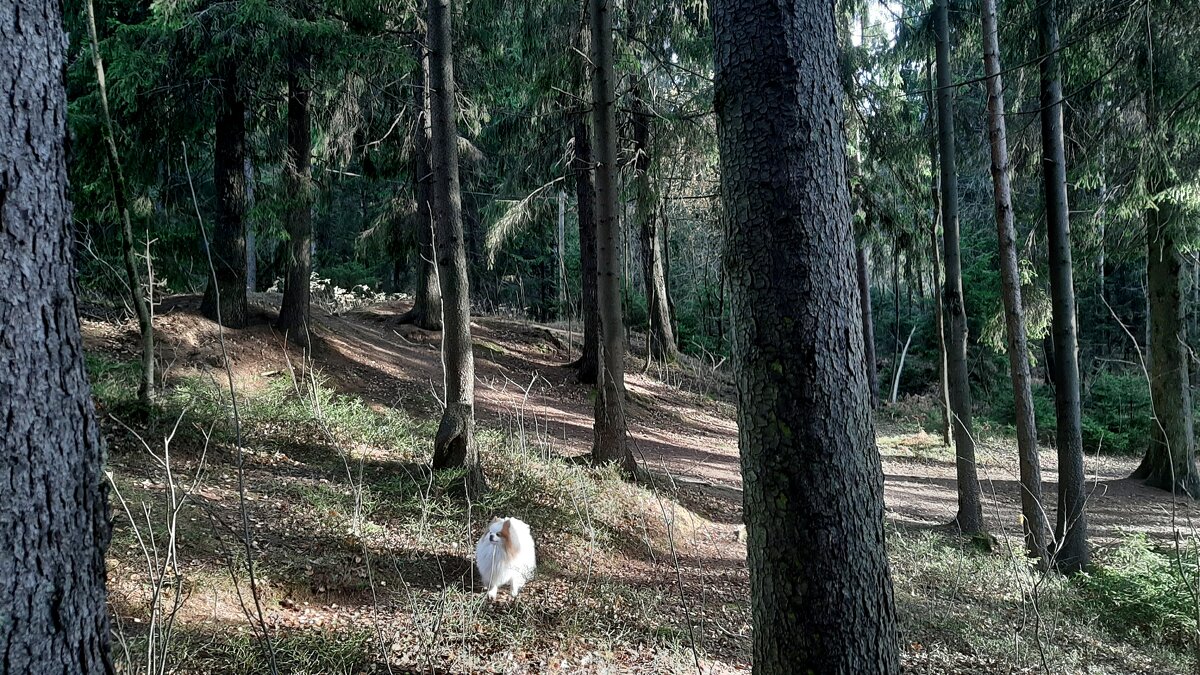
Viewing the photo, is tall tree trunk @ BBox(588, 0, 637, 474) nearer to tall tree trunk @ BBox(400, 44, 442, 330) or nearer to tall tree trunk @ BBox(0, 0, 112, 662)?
tall tree trunk @ BBox(400, 44, 442, 330)

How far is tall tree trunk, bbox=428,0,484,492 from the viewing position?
258 inches

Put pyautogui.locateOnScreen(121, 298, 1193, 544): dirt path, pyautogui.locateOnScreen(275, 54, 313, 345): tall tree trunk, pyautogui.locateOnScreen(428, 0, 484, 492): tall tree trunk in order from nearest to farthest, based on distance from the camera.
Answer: pyautogui.locateOnScreen(428, 0, 484, 492): tall tree trunk, pyautogui.locateOnScreen(121, 298, 1193, 544): dirt path, pyautogui.locateOnScreen(275, 54, 313, 345): tall tree trunk

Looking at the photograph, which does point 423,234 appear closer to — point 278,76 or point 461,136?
point 461,136

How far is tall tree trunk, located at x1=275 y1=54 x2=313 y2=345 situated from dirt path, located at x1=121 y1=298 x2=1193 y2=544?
0.38 metres

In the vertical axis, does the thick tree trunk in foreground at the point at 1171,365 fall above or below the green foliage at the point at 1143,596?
above

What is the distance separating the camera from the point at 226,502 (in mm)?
5504

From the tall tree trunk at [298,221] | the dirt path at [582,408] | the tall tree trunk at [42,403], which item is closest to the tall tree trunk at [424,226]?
the dirt path at [582,408]

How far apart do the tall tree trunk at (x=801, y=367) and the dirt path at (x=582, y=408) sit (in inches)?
196

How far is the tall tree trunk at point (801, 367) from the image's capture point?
2.46 meters

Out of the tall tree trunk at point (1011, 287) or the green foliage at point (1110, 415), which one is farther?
the green foliage at point (1110, 415)

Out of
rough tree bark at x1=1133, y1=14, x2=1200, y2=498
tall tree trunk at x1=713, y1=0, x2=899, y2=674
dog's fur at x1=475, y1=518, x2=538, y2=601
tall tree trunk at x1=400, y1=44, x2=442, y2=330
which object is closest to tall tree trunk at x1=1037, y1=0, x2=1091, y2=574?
rough tree bark at x1=1133, y1=14, x2=1200, y2=498

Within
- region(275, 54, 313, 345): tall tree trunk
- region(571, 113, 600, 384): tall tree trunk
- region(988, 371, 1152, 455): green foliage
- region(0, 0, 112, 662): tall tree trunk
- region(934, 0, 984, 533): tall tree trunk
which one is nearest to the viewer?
region(0, 0, 112, 662): tall tree trunk

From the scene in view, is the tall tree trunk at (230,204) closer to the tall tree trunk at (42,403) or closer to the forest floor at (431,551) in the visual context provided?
the forest floor at (431,551)

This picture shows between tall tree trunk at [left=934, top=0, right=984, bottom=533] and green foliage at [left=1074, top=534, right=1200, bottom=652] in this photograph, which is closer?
green foliage at [left=1074, top=534, right=1200, bottom=652]
